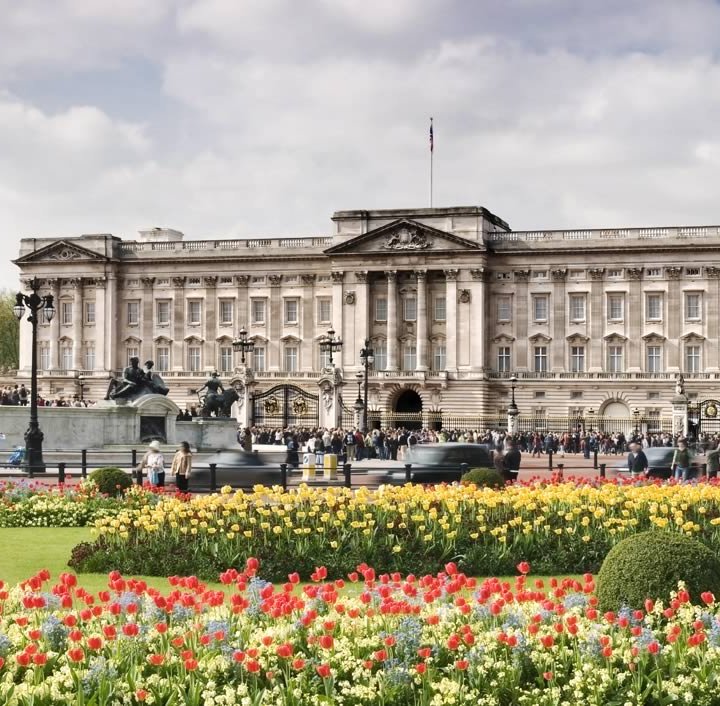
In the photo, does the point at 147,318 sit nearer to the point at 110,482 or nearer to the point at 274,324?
the point at 274,324

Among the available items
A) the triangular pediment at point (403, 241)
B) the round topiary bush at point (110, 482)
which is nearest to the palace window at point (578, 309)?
the triangular pediment at point (403, 241)

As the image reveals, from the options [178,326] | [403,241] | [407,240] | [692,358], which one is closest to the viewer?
[692,358]

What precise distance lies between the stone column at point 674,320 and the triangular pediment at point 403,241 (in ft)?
40.5

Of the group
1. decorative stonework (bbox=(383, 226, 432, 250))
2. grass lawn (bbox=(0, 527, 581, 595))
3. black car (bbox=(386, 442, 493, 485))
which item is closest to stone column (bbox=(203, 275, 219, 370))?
decorative stonework (bbox=(383, 226, 432, 250))

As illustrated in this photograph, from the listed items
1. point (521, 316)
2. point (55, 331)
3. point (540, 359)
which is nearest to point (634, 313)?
point (540, 359)

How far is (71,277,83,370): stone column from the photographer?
85.0m

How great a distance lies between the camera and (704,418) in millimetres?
70750

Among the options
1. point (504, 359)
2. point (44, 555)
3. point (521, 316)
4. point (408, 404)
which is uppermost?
point (521, 316)

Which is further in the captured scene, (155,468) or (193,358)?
(193,358)

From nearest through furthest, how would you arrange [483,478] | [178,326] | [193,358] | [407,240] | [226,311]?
[483,478], [407,240], [226,311], [193,358], [178,326]

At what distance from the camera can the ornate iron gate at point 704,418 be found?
6525 cm

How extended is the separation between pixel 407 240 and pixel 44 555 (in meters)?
62.8

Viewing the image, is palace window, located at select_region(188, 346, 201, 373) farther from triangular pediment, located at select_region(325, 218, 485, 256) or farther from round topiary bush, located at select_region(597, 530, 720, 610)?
round topiary bush, located at select_region(597, 530, 720, 610)

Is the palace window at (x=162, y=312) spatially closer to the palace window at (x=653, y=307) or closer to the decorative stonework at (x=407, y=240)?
the decorative stonework at (x=407, y=240)
